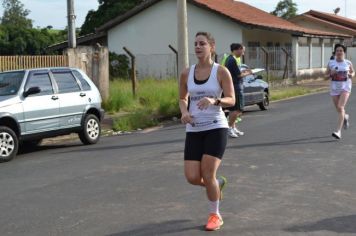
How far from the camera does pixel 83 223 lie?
232 inches

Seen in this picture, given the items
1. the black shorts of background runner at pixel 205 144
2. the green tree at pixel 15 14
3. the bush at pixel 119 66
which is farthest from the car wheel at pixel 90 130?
the green tree at pixel 15 14

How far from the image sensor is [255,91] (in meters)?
17.8

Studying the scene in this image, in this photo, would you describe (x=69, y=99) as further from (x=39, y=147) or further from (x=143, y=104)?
(x=143, y=104)

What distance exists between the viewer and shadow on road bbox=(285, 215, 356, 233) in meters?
5.54

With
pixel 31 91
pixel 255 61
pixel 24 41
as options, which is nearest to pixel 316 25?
pixel 255 61

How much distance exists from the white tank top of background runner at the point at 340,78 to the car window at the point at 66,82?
A: 5.01 m

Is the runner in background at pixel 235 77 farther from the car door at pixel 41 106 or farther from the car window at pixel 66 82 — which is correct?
the car door at pixel 41 106

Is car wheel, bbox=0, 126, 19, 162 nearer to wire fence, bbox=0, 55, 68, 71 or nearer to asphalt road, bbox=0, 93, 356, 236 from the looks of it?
asphalt road, bbox=0, 93, 356, 236

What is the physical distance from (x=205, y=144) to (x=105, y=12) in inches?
1958

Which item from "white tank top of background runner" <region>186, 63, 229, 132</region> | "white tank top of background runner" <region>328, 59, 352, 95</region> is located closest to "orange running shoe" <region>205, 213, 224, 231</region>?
"white tank top of background runner" <region>186, 63, 229, 132</region>

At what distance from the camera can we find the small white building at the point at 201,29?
34.3 metres

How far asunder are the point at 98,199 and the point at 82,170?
201cm

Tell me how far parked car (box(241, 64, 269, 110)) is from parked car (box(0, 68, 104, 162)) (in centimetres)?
620

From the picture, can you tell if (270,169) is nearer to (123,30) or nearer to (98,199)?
(98,199)
